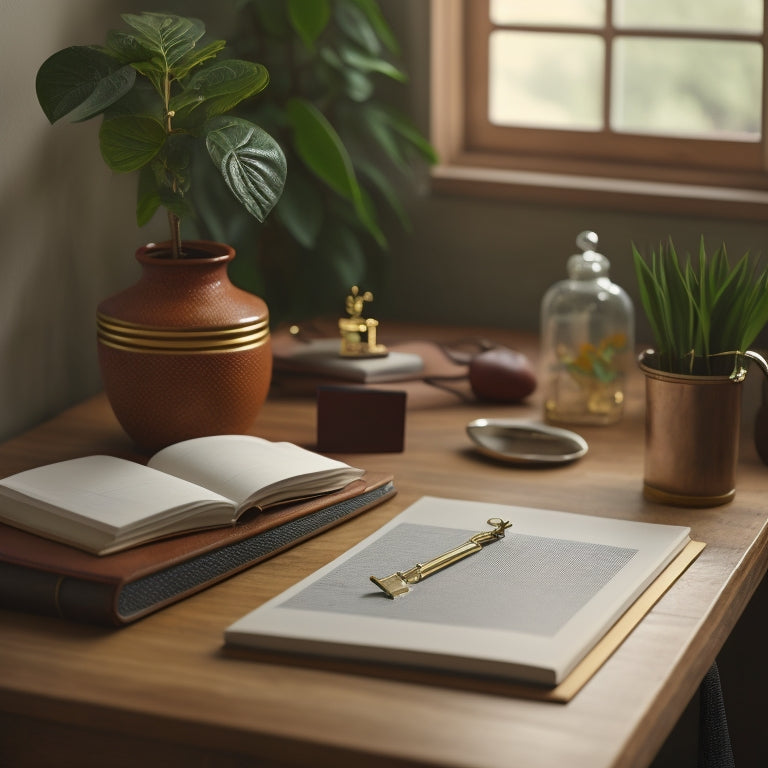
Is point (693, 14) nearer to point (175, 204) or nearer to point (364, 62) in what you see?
point (364, 62)

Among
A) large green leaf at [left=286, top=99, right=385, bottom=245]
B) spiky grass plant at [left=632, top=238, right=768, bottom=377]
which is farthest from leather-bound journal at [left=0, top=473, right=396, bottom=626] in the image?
large green leaf at [left=286, top=99, right=385, bottom=245]

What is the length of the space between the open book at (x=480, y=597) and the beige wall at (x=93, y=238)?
25.8 inches

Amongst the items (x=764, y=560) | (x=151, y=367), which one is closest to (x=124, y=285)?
(x=151, y=367)

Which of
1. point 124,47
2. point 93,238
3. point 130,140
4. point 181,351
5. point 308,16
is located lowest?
point 181,351

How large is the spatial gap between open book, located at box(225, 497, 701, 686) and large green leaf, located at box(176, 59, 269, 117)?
50 centimetres

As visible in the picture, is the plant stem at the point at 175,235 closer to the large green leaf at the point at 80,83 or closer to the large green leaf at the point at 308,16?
the large green leaf at the point at 80,83

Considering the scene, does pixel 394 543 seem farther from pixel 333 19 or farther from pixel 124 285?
pixel 333 19

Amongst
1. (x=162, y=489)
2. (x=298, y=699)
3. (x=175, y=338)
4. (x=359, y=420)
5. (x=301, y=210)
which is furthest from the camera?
(x=301, y=210)

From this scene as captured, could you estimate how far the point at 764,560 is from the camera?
133 cm

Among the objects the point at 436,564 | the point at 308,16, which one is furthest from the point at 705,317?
the point at 308,16

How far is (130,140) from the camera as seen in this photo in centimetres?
140

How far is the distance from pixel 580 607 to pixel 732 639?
899 millimetres

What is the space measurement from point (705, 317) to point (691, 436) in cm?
13

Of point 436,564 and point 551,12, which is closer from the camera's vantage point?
point 436,564
